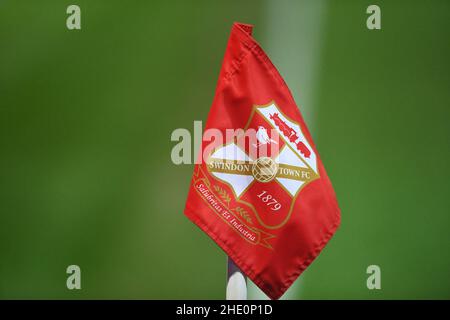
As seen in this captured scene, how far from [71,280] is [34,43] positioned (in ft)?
3.11

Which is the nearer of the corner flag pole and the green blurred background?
the corner flag pole

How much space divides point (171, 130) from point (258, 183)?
61cm

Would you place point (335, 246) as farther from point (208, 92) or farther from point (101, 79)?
point (101, 79)

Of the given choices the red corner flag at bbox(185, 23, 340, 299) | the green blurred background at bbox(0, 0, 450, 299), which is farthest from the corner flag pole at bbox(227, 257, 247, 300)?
the green blurred background at bbox(0, 0, 450, 299)

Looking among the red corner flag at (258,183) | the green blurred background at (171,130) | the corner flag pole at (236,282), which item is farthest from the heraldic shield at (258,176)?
the green blurred background at (171,130)

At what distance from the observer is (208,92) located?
4.87 feet

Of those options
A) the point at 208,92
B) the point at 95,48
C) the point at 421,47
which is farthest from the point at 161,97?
the point at 421,47

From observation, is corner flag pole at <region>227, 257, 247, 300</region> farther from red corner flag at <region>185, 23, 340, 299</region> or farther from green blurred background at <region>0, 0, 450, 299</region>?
green blurred background at <region>0, 0, 450, 299</region>

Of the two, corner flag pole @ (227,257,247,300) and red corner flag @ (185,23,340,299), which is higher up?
red corner flag @ (185,23,340,299)

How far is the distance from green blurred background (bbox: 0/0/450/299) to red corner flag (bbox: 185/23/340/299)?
1.61 ft

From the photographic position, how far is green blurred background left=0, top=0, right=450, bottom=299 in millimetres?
1466

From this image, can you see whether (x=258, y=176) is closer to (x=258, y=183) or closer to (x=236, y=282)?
(x=258, y=183)

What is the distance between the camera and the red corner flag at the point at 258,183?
977 mm

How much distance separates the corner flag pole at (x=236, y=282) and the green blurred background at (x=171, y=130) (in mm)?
451
